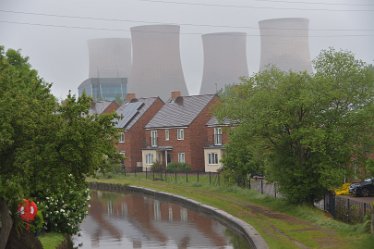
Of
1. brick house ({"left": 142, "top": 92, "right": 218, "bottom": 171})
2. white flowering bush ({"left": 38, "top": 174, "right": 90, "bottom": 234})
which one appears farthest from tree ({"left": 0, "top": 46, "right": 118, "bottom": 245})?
brick house ({"left": 142, "top": 92, "right": 218, "bottom": 171})

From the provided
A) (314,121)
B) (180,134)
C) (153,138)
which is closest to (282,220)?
(314,121)

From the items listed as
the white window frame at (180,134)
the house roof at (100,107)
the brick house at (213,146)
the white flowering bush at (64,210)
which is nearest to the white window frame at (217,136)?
the brick house at (213,146)

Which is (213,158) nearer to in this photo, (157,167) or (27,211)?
(157,167)

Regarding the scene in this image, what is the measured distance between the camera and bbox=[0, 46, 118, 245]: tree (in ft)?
41.5

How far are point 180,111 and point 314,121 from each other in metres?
36.2

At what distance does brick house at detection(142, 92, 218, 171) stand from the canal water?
2176cm

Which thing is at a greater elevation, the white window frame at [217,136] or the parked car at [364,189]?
the white window frame at [217,136]

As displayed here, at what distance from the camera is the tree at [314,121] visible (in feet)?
91.4

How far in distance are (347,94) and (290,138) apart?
3293 mm

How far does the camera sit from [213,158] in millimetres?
59906

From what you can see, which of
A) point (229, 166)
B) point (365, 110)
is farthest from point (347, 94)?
point (229, 166)

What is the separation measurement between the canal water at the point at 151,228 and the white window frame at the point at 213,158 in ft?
66.2

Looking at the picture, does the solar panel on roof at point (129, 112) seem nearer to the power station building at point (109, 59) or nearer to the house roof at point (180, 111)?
the house roof at point (180, 111)

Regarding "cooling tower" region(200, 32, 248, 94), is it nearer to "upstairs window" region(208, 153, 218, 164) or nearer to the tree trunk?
"upstairs window" region(208, 153, 218, 164)
